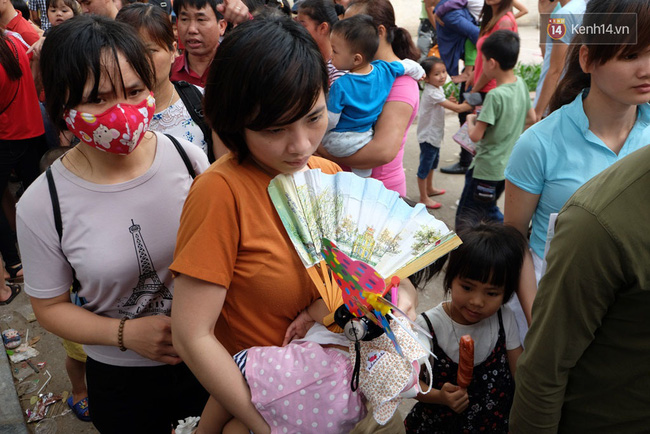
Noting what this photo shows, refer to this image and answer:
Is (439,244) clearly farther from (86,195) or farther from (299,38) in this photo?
(86,195)

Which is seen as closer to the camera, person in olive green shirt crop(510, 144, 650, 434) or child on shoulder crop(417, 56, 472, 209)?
person in olive green shirt crop(510, 144, 650, 434)

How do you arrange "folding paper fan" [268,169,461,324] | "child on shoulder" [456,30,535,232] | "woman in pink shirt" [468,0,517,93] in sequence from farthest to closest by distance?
"woman in pink shirt" [468,0,517,93] → "child on shoulder" [456,30,535,232] → "folding paper fan" [268,169,461,324]

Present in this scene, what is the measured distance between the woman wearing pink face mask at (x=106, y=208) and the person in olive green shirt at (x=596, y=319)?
1115 millimetres

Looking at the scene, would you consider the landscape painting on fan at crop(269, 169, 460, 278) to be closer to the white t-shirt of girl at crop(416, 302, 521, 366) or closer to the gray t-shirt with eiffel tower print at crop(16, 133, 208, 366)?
the gray t-shirt with eiffel tower print at crop(16, 133, 208, 366)

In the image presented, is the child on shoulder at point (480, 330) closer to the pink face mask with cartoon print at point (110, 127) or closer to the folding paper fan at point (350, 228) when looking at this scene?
the folding paper fan at point (350, 228)

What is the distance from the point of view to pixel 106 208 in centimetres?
171

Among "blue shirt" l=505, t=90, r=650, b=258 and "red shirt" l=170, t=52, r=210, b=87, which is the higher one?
"blue shirt" l=505, t=90, r=650, b=258

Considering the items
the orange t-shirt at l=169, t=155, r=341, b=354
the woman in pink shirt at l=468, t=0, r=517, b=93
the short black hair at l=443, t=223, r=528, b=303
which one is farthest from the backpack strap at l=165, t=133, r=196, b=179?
the woman in pink shirt at l=468, t=0, r=517, b=93

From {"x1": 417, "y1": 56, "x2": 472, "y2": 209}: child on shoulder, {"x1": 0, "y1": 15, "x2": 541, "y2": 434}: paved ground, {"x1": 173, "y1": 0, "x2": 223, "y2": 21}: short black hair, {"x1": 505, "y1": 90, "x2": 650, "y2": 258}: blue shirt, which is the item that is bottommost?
{"x1": 0, "y1": 15, "x2": 541, "y2": 434}: paved ground

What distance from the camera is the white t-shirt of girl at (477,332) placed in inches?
90.3

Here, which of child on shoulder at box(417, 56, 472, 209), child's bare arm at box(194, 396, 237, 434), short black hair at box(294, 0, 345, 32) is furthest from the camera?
child on shoulder at box(417, 56, 472, 209)

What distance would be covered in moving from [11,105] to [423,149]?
3.70 metres

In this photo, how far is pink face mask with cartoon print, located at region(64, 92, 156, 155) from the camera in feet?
5.36

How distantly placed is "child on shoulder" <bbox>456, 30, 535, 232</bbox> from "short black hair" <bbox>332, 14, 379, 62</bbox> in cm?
159
